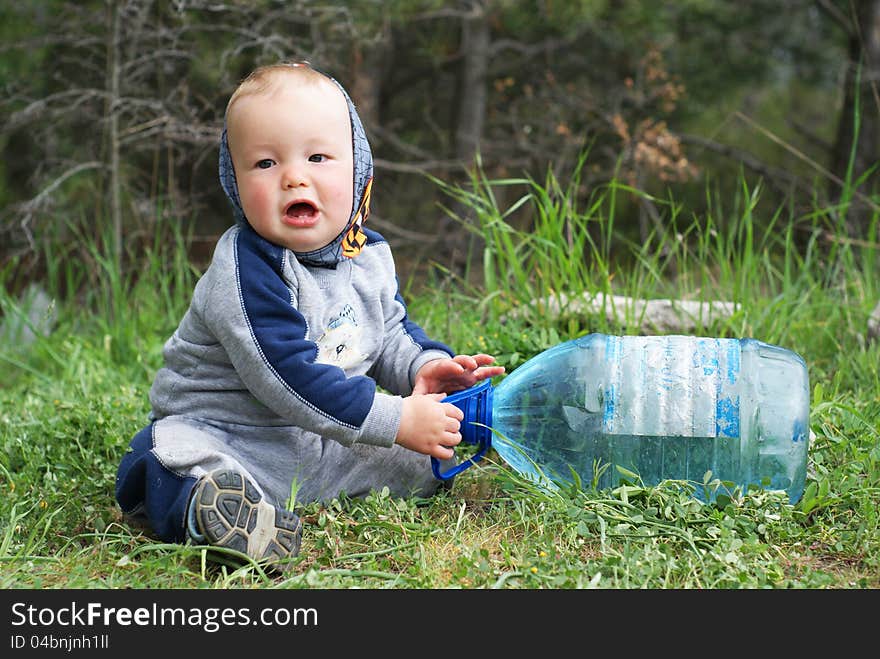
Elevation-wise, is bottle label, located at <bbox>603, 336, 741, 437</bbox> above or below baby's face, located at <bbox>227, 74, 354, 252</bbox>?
below

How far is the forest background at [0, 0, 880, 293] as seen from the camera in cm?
489

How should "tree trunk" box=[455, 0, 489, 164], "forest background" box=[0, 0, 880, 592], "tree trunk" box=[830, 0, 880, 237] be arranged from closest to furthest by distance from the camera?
1. "forest background" box=[0, 0, 880, 592]
2. "tree trunk" box=[830, 0, 880, 237]
3. "tree trunk" box=[455, 0, 489, 164]

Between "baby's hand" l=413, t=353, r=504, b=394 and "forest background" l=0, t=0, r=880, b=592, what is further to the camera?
"baby's hand" l=413, t=353, r=504, b=394

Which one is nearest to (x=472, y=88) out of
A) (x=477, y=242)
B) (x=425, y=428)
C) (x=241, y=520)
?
(x=477, y=242)

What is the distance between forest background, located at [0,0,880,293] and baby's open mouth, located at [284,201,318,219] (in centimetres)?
178

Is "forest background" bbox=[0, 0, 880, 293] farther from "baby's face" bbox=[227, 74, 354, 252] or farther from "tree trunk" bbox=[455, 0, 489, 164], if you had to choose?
"baby's face" bbox=[227, 74, 354, 252]

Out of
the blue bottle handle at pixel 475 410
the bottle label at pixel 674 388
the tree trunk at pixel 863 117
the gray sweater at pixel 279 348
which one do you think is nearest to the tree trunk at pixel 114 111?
the gray sweater at pixel 279 348

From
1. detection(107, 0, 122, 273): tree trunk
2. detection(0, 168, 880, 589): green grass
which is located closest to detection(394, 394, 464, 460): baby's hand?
detection(0, 168, 880, 589): green grass

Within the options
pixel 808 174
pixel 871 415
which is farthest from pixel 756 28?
pixel 871 415

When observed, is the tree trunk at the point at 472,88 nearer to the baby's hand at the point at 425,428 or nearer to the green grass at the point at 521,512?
the green grass at the point at 521,512

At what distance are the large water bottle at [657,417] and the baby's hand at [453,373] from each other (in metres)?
0.05

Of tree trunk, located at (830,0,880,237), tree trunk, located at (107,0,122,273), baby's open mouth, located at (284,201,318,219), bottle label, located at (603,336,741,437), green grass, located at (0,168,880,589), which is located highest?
tree trunk, located at (830,0,880,237)

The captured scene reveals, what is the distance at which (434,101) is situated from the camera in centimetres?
852
